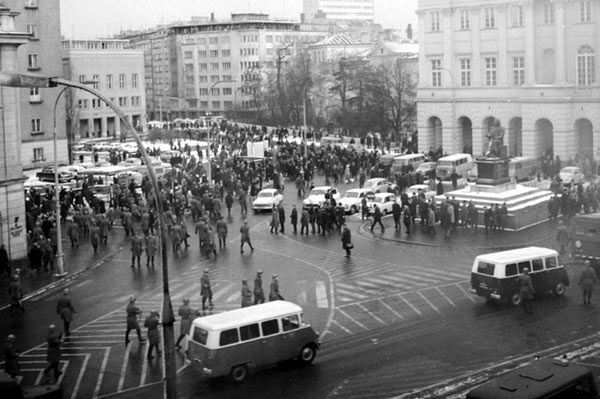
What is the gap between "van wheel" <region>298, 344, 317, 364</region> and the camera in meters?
23.8

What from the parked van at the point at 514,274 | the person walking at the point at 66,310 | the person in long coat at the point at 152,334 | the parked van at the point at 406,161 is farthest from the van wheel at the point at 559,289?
the parked van at the point at 406,161

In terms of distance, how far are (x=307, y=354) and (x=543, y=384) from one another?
7548 millimetres

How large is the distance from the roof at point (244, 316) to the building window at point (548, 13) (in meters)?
52.8

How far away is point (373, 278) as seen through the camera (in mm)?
34219

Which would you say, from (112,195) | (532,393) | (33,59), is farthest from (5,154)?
(33,59)

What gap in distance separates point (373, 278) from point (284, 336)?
11.2m

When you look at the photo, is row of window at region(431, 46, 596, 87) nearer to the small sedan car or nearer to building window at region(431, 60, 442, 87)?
building window at region(431, 60, 442, 87)

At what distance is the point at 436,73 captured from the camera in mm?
78000

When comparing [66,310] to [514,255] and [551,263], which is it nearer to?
[514,255]

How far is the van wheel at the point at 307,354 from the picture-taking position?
23.8 m

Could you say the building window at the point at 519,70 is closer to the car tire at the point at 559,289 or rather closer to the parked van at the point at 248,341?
the car tire at the point at 559,289

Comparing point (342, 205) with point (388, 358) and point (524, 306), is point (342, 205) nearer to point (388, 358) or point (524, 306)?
point (524, 306)

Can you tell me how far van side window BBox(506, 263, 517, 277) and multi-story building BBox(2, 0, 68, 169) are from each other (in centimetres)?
5114

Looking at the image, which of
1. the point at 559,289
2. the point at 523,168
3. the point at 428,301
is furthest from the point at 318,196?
the point at 559,289
